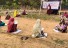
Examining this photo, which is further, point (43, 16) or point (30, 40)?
point (43, 16)

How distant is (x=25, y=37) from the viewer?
14.2m

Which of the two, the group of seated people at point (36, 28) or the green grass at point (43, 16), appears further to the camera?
the green grass at point (43, 16)

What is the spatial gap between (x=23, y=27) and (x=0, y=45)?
384 cm

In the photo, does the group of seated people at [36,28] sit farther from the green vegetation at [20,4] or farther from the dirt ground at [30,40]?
the green vegetation at [20,4]

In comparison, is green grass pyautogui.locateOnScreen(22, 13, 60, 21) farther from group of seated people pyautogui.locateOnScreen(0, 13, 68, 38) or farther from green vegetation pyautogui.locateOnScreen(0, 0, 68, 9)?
green vegetation pyautogui.locateOnScreen(0, 0, 68, 9)

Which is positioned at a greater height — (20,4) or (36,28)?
(20,4)

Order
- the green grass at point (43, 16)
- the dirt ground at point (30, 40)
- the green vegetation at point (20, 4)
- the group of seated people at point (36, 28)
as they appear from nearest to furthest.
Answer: the dirt ground at point (30, 40), the group of seated people at point (36, 28), the green grass at point (43, 16), the green vegetation at point (20, 4)

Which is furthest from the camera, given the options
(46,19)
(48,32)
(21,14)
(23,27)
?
(21,14)

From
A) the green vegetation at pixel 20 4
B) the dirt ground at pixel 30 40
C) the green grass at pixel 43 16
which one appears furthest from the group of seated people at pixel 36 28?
the green vegetation at pixel 20 4

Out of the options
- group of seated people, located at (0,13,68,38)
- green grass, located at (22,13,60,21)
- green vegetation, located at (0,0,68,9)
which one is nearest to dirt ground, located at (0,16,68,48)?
group of seated people, located at (0,13,68,38)

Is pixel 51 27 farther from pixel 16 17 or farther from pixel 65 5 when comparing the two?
pixel 65 5

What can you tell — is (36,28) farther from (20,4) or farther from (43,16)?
(20,4)

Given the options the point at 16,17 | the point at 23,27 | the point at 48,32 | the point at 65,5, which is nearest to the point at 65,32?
the point at 48,32

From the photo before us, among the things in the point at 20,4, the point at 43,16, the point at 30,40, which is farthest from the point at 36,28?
the point at 20,4
